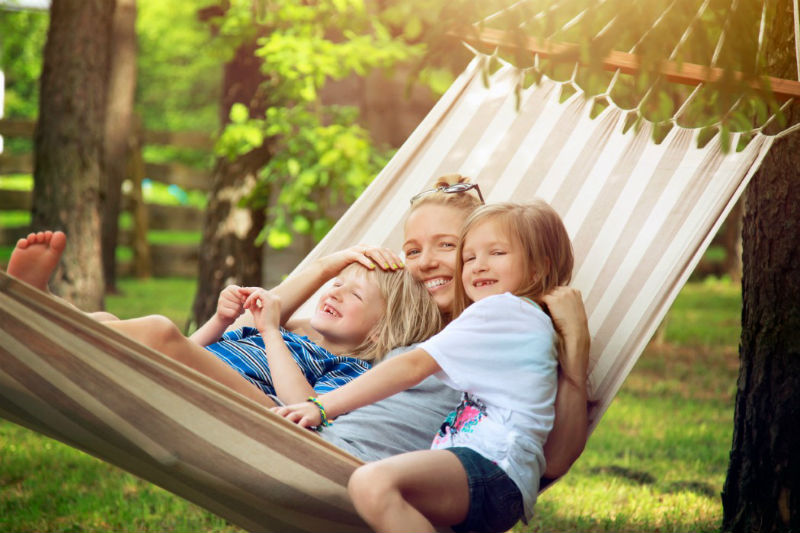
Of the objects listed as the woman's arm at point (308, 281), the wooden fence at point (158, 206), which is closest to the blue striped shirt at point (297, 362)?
the woman's arm at point (308, 281)

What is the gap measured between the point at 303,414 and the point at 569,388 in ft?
1.68

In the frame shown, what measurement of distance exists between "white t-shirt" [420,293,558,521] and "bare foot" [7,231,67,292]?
29.3 inches

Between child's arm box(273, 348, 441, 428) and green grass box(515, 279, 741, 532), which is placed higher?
child's arm box(273, 348, 441, 428)

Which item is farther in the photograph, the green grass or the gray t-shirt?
the green grass

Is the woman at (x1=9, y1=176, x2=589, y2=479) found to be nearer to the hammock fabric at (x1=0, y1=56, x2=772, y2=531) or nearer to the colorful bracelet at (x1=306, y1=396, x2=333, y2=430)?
the colorful bracelet at (x1=306, y1=396, x2=333, y2=430)

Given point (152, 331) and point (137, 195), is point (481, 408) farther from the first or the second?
point (137, 195)

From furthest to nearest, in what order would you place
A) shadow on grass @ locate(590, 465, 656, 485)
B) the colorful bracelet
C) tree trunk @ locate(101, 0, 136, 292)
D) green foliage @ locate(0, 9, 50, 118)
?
green foliage @ locate(0, 9, 50, 118)
tree trunk @ locate(101, 0, 136, 292)
shadow on grass @ locate(590, 465, 656, 485)
the colorful bracelet

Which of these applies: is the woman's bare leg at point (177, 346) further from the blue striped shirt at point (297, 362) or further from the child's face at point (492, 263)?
the child's face at point (492, 263)

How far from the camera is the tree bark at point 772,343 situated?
217 centimetres

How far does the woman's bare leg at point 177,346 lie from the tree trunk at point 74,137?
10.7 feet

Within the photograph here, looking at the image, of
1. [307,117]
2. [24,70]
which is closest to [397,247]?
[307,117]

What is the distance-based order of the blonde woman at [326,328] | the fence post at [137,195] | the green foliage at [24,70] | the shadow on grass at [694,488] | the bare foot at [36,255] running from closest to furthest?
1. the bare foot at [36,255]
2. the blonde woman at [326,328]
3. the shadow on grass at [694,488]
4. the fence post at [137,195]
5. the green foliage at [24,70]

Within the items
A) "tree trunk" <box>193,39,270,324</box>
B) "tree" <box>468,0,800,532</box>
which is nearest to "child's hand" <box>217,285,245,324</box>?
"tree" <box>468,0,800,532</box>

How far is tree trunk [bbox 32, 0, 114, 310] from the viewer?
15.5ft
